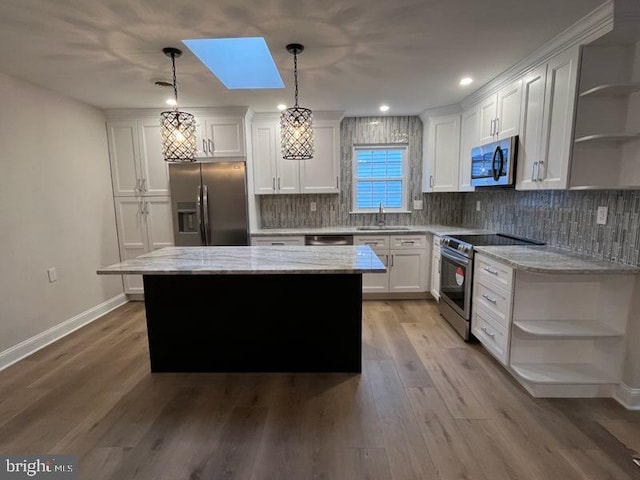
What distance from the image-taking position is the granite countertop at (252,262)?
6.68 ft

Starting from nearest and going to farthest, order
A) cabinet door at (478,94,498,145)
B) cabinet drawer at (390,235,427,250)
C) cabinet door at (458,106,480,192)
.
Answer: cabinet door at (478,94,498,145) < cabinet door at (458,106,480,192) < cabinet drawer at (390,235,427,250)

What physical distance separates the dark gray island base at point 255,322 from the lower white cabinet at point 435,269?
1.71 m

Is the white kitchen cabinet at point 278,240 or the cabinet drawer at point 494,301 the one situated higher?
the white kitchen cabinet at point 278,240

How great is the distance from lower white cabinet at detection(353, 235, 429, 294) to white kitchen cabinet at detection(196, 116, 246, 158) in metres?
1.83

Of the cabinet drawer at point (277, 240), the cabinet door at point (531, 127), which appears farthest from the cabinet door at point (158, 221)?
the cabinet door at point (531, 127)

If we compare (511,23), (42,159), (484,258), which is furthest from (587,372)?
(42,159)

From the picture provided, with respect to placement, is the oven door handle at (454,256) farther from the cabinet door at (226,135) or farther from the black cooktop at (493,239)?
the cabinet door at (226,135)

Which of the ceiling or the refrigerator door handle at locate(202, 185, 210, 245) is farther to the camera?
the refrigerator door handle at locate(202, 185, 210, 245)

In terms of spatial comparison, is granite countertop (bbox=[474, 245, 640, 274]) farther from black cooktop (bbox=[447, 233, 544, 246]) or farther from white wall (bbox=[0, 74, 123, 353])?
white wall (bbox=[0, 74, 123, 353])

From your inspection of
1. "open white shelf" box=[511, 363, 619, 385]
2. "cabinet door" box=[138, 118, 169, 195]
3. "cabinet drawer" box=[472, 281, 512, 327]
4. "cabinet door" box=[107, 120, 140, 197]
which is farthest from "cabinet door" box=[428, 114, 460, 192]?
"cabinet door" box=[107, 120, 140, 197]

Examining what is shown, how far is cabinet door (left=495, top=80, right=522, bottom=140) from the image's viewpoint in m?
2.72

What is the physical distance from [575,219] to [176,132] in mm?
3088

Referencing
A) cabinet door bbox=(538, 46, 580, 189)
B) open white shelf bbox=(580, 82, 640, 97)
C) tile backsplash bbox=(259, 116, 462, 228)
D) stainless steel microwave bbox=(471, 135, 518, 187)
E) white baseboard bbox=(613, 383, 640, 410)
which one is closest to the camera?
open white shelf bbox=(580, 82, 640, 97)

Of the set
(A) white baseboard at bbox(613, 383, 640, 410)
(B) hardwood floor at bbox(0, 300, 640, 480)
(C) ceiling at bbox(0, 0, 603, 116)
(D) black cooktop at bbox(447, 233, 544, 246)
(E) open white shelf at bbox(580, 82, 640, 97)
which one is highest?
(C) ceiling at bbox(0, 0, 603, 116)
